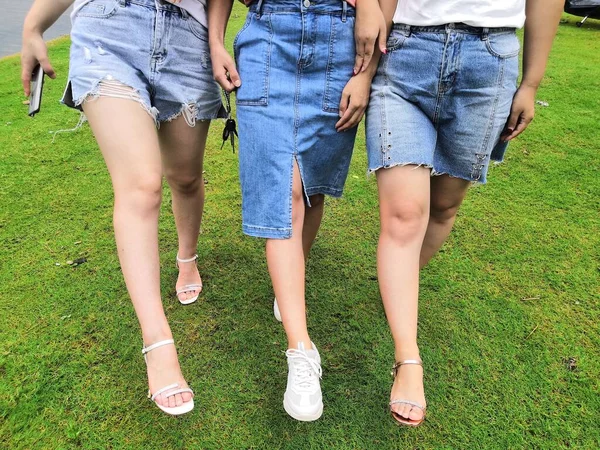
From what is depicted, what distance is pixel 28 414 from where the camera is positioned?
1.85 meters

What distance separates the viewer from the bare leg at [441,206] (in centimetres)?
194

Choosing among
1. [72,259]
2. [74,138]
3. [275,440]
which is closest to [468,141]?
[275,440]

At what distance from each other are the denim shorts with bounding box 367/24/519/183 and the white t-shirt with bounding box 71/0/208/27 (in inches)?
26.7

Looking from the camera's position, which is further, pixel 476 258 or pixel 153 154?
pixel 476 258

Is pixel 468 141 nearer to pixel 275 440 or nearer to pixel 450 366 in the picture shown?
pixel 450 366

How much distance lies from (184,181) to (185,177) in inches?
1.1

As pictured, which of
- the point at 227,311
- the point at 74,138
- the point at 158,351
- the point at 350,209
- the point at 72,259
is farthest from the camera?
the point at 74,138

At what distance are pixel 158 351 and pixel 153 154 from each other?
0.66 meters

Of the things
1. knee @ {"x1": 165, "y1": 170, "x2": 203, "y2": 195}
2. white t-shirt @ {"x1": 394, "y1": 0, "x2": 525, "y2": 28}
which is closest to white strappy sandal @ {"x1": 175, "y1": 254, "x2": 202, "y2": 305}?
knee @ {"x1": 165, "y1": 170, "x2": 203, "y2": 195}

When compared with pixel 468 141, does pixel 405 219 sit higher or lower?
lower

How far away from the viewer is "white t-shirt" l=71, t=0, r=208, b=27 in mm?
1714

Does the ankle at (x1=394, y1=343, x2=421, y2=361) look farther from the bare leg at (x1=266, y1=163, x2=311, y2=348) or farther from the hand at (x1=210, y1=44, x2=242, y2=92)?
the hand at (x1=210, y1=44, x2=242, y2=92)

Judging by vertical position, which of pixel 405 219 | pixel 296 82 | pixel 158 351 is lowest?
pixel 158 351

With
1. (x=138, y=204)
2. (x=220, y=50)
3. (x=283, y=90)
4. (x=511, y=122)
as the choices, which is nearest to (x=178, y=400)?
(x=138, y=204)
